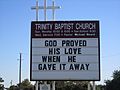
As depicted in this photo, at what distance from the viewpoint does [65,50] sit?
1853 centimetres

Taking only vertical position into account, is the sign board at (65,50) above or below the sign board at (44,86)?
above

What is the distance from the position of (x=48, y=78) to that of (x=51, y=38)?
6.46 ft

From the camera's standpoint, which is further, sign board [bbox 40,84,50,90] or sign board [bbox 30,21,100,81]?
sign board [bbox 40,84,50,90]

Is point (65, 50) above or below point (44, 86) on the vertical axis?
above

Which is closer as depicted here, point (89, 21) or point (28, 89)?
point (89, 21)

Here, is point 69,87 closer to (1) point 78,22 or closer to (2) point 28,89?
(2) point 28,89

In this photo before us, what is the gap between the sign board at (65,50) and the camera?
725 inches

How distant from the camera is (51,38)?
61.2ft

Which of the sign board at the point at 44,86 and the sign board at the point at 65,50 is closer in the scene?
the sign board at the point at 65,50

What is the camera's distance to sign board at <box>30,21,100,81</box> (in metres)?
18.4

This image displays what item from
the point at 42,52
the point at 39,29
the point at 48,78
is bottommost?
the point at 48,78

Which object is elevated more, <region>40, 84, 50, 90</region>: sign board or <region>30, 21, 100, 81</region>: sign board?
<region>30, 21, 100, 81</region>: sign board

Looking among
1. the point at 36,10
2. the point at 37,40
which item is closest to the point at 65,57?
the point at 37,40

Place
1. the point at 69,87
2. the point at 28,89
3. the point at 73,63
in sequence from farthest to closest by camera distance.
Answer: the point at 28,89 → the point at 69,87 → the point at 73,63
